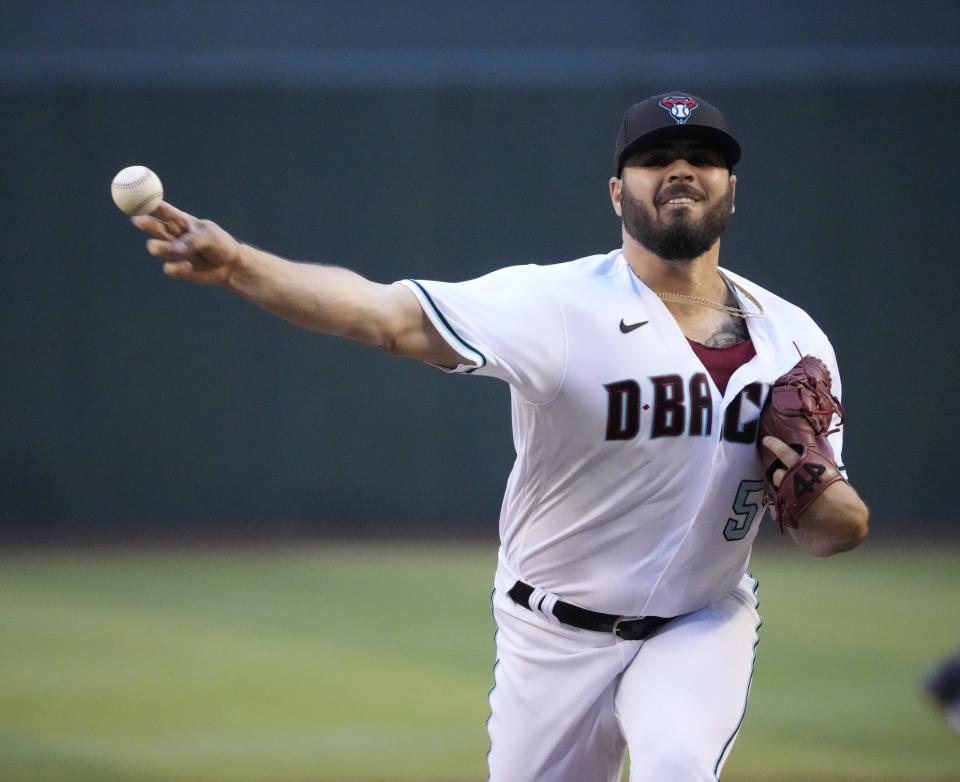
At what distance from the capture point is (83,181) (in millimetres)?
11445

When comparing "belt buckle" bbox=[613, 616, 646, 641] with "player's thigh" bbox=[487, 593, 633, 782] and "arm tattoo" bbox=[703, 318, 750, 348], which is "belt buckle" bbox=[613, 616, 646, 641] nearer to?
"player's thigh" bbox=[487, 593, 633, 782]

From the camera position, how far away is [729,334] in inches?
143

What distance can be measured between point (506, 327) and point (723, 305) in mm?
707

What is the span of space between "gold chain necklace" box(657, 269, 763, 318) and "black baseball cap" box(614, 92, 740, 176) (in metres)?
0.34

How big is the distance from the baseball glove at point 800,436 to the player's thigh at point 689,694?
0.34 metres

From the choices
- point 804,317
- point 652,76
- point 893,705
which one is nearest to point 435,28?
point 652,76

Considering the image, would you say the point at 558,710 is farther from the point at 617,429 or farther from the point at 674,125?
the point at 674,125

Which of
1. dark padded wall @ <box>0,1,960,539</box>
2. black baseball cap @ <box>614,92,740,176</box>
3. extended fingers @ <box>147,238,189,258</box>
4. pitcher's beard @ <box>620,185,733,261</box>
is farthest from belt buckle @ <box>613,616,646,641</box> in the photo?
dark padded wall @ <box>0,1,960,539</box>

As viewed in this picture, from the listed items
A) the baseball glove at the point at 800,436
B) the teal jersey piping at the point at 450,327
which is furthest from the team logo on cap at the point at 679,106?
the teal jersey piping at the point at 450,327

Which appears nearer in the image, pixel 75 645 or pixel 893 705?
pixel 893 705

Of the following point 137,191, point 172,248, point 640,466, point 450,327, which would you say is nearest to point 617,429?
point 640,466

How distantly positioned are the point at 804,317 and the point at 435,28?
8.74 m

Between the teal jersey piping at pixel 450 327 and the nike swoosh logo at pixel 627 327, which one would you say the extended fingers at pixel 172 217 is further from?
the nike swoosh logo at pixel 627 327

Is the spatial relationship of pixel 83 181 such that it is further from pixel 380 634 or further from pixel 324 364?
pixel 380 634
